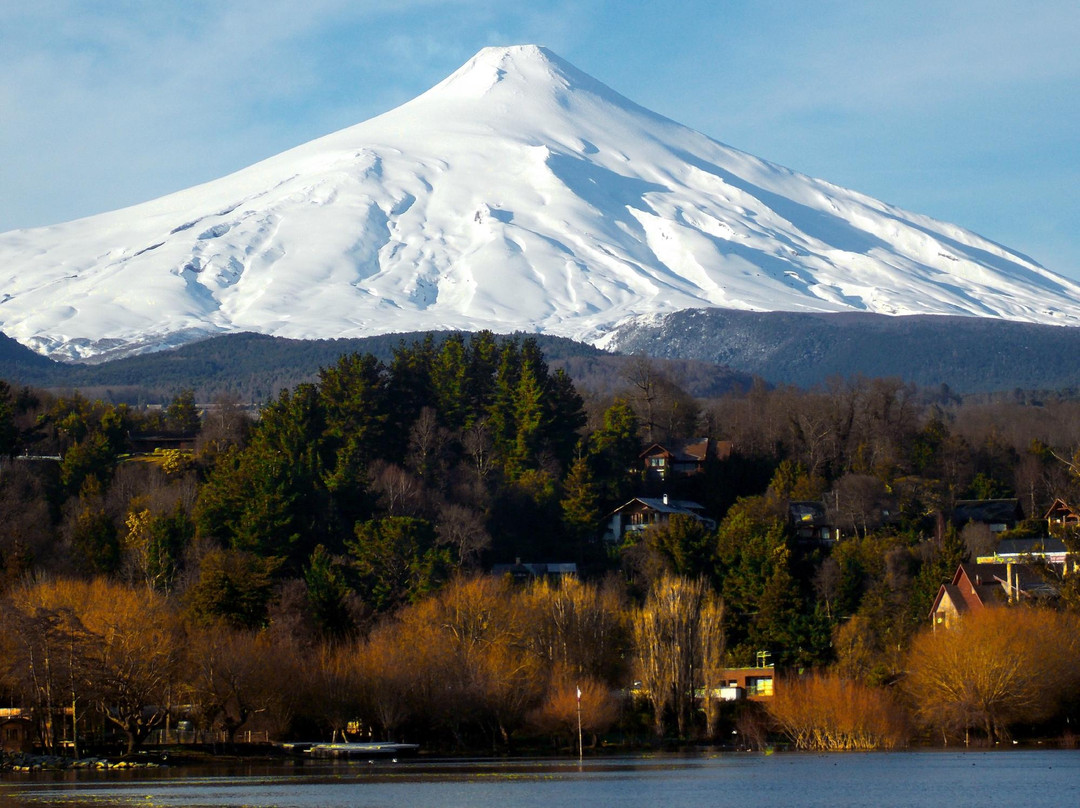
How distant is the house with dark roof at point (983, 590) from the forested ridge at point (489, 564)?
891mm

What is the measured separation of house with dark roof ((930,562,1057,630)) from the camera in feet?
196

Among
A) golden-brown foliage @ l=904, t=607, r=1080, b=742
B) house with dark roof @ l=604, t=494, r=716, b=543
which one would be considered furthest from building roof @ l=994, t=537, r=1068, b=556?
golden-brown foliage @ l=904, t=607, r=1080, b=742

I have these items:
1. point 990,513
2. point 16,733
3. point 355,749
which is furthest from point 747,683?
point 16,733

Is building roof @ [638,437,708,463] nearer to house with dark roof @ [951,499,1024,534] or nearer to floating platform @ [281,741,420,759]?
house with dark roof @ [951,499,1024,534]

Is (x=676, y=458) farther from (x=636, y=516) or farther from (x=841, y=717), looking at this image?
(x=841, y=717)

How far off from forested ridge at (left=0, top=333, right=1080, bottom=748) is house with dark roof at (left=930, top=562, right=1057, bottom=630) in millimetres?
891

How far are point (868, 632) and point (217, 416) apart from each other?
147 ft

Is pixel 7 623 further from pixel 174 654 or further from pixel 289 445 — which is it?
pixel 289 445

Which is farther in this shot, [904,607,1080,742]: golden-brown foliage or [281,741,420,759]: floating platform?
[281,741,420,759]: floating platform

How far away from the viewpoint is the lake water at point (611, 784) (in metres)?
38.1

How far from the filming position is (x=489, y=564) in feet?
251

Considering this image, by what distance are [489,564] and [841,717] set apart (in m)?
26.5

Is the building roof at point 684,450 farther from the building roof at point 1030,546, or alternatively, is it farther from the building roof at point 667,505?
the building roof at point 1030,546

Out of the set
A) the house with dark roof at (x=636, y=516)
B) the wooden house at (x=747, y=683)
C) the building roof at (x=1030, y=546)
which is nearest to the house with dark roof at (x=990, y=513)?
the building roof at (x=1030, y=546)
